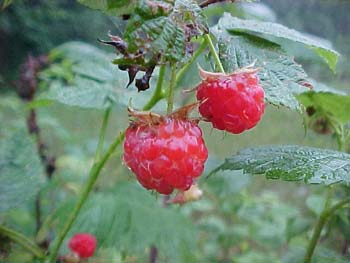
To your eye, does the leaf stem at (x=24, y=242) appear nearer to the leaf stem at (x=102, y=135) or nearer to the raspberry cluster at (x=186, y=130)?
the leaf stem at (x=102, y=135)

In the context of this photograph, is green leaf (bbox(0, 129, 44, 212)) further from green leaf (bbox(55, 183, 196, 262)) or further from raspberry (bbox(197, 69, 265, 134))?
raspberry (bbox(197, 69, 265, 134))

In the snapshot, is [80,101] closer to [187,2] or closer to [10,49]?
[187,2]

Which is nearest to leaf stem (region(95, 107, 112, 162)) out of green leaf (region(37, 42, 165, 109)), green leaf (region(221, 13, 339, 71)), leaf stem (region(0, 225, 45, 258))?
green leaf (region(37, 42, 165, 109))

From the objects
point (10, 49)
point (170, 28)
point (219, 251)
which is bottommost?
point (10, 49)

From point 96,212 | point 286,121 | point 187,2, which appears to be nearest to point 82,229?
point 96,212

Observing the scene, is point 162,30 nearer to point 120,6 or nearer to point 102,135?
point 120,6

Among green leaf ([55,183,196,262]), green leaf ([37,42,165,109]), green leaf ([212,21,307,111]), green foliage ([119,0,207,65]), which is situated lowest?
green leaf ([55,183,196,262])
